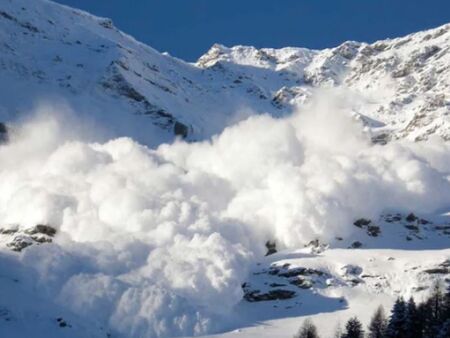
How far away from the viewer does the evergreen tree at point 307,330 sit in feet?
539

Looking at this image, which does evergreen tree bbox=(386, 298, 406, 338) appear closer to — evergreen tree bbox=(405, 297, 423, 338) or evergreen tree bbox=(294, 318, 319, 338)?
evergreen tree bbox=(405, 297, 423, 338)

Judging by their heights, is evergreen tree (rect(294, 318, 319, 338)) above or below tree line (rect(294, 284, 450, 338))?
above

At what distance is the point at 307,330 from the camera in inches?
6752

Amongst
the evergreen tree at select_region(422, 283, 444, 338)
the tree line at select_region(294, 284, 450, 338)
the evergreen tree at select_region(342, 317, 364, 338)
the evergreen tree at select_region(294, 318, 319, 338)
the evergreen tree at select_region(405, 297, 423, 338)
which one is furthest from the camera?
the evergreen tree at select_region(294, 318, 319, 338)

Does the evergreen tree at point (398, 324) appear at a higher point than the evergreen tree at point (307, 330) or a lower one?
lower

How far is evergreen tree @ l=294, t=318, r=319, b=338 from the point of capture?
164 m

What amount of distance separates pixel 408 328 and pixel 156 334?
6537cm

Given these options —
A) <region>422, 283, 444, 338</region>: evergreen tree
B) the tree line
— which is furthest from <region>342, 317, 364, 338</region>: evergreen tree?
<region>422, 283, 444, 338</region>: evergreen tree

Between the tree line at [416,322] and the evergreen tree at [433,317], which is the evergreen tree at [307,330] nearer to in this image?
the tree line at [416,322]

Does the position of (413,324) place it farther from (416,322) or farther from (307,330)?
(307,330)

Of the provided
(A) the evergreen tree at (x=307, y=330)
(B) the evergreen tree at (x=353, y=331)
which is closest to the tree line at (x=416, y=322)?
(B) the evergreen tree at (x=353, y=331)

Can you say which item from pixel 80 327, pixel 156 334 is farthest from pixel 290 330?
pixel 80 327

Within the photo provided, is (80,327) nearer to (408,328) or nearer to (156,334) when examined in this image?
(156,334)

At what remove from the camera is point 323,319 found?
198625 millimetres
